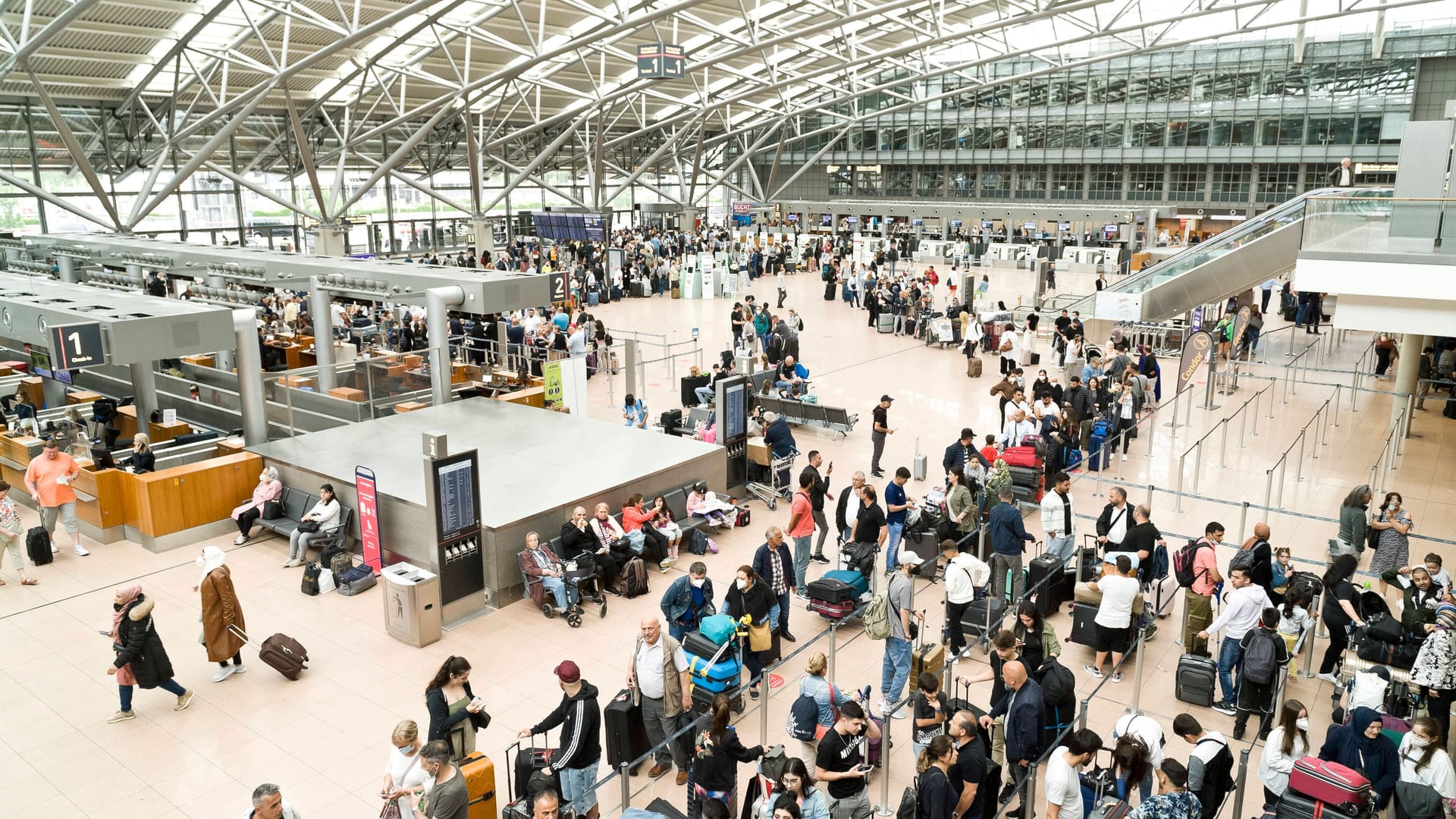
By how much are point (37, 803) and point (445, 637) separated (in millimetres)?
3621

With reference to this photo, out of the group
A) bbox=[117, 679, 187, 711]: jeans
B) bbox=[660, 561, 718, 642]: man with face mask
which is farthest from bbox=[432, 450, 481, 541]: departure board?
bbox=[660, 561, 718, 642]: man with face mask

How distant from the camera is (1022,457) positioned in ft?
43.6

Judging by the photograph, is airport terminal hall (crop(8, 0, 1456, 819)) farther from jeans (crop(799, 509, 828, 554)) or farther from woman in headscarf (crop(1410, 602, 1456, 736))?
jeans (crop(799, 509, 828, 554))

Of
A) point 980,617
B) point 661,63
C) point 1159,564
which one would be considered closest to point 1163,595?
point 1159,564

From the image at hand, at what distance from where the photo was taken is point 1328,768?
597 cm

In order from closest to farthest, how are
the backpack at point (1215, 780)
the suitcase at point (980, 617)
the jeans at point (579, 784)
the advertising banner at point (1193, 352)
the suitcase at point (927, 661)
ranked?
1. the backpack at point (1215, 780)
2. the jeans at point (579, 784)
3. the suitcase at point (927, 661)
4. the suitcase at point (980, 617)
5. the advertising banner at point (1193, 352)

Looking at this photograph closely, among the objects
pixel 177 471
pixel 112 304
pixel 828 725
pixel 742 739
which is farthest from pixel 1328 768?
pixel 112 304

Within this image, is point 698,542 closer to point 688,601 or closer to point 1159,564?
point 688,601

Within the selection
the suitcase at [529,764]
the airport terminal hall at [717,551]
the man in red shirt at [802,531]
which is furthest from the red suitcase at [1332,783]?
the man in red shirt at [802,531]

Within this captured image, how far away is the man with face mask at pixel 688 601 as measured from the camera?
830 centimetres

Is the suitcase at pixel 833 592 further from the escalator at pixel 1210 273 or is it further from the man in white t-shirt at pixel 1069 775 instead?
the escalator at pixel 1210 273

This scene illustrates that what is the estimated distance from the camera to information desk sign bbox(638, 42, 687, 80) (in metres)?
25.7

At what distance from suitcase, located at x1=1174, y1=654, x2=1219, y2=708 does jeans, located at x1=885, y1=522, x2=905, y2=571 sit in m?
3.46

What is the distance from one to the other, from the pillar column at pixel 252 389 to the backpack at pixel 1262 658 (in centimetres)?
1227
